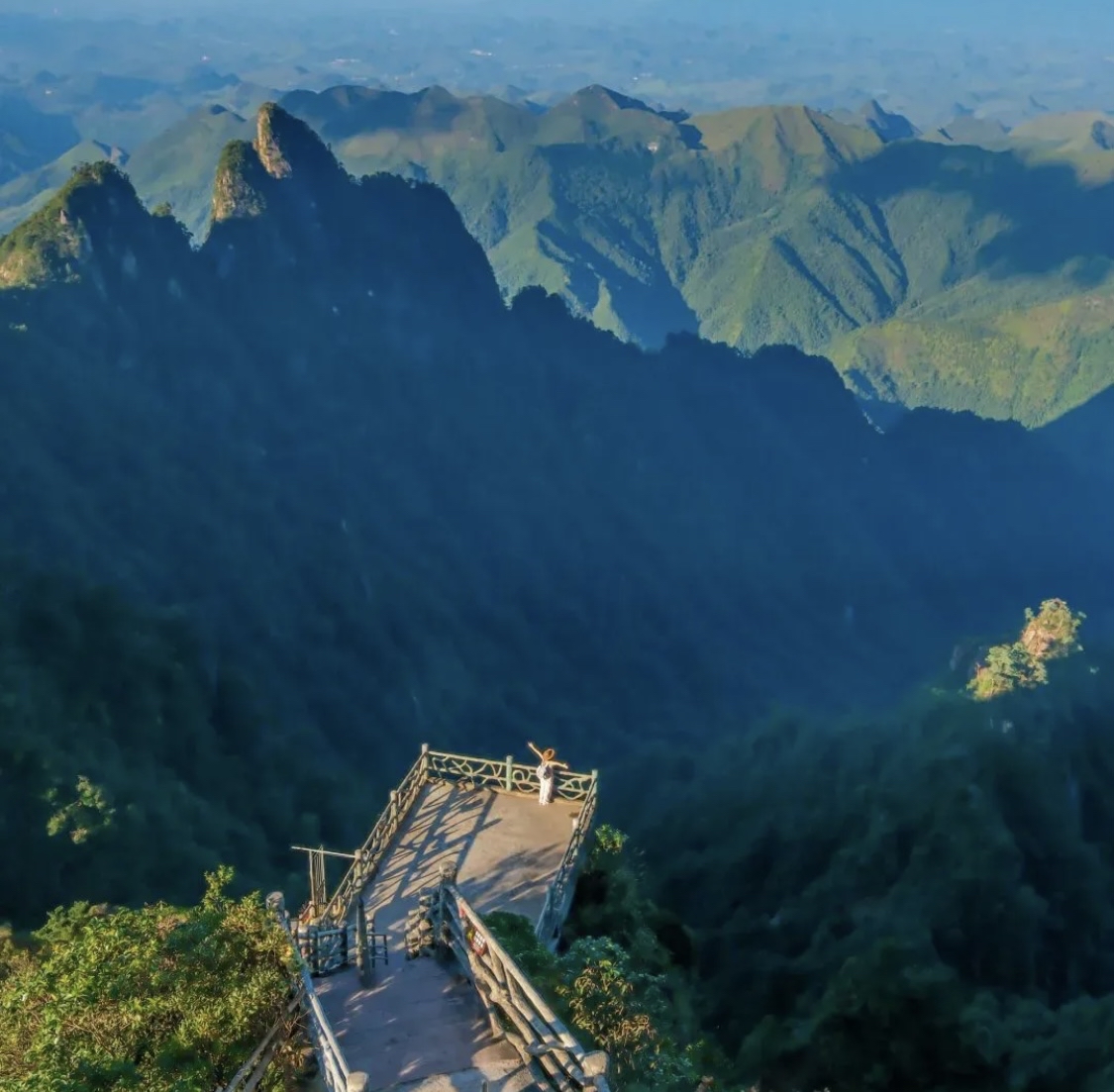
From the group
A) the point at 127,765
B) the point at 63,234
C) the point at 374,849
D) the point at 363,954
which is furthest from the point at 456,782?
the point at 63,234

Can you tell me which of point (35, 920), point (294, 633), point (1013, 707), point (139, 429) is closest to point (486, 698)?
point (294, 633)

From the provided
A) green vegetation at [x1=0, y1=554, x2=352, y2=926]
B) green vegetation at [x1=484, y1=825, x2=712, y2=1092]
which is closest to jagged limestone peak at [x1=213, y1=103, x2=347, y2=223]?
green vegetation at [x1=0, y1=554, x2=352, y2=926]

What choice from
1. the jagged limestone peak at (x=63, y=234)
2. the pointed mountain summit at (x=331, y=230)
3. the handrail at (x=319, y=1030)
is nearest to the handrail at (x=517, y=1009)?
the handrail at (x=319, y=1030)

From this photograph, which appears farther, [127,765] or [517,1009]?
[127,765]

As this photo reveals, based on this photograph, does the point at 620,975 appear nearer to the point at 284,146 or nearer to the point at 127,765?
the point at 127,765

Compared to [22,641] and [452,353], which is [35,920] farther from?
[452,353]

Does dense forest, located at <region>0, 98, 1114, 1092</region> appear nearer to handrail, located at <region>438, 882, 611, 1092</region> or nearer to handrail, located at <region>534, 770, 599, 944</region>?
handrail, located at <region>534, 770, 599, 944</region>

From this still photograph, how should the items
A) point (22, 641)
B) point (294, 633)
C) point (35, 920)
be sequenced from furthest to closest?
Result: point (294, 633)
point (22, 641)
point (35, 920)
